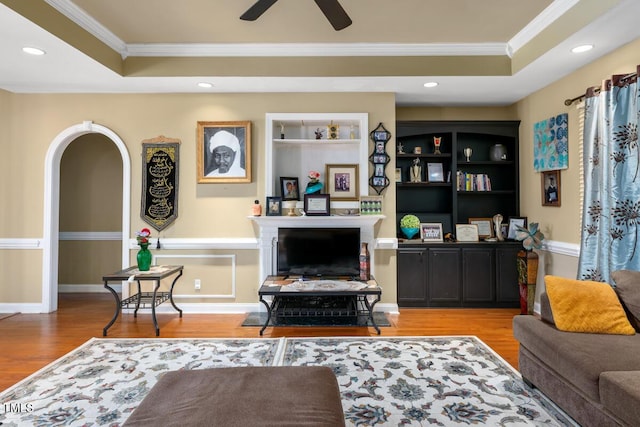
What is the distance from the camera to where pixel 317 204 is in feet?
14.0

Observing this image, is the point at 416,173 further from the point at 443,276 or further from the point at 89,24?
the point at 89,24

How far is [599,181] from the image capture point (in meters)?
3.14

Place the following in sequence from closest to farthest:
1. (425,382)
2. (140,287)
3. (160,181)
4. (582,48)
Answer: (425,382), (582,48), (140,287), (160,181)

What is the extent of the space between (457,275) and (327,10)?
3495 mm

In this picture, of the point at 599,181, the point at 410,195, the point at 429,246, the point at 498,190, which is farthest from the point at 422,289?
the point at 599,181

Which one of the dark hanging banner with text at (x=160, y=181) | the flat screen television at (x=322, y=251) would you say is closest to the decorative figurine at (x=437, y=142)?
the flat screen television at (x=322, y=251)

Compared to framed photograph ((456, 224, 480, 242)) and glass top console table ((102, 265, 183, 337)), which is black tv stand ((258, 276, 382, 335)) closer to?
glass top console table ((102, 265, 183, 337))

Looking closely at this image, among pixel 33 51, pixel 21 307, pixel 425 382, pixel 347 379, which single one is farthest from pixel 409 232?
pixel 21 307

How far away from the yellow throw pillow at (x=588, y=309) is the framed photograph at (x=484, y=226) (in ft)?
7.96

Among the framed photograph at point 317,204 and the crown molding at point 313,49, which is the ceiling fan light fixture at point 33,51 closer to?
the crown molding at point 313,49

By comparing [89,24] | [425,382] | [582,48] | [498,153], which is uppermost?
[89,24]

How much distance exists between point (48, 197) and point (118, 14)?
249cm

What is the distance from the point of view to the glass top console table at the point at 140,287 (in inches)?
142

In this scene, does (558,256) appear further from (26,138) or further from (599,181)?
(26,138)
